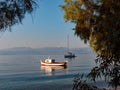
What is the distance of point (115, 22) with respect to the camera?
16.8 ft

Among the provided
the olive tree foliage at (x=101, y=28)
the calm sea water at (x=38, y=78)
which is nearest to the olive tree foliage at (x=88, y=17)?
the olive tree foliage at (x=101, y=28)

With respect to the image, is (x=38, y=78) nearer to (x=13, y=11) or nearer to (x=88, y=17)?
(x=88, y=17)

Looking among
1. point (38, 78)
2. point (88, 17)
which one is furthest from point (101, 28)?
point (38, 78)

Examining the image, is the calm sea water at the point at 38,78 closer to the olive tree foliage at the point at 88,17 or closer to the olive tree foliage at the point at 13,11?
the olive tree foliage at the point at 88,17

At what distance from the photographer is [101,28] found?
24.4 ft

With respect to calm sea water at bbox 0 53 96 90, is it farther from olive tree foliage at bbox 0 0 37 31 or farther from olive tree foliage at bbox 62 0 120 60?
olive tree foliage at bbox 0 0 37 31

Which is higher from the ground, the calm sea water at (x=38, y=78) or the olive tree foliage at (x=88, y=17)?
the olive tree foliage at (x=88, y=17)

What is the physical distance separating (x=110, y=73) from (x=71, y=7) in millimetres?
6056

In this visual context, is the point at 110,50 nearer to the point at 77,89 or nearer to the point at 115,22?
the point at 115,22

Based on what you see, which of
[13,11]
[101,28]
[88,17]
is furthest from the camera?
[88,17]

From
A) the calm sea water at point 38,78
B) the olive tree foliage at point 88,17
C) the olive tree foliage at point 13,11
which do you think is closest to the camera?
the olive tree foliage at point 13,11

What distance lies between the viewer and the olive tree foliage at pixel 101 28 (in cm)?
510

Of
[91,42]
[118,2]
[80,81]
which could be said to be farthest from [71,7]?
[80,81]

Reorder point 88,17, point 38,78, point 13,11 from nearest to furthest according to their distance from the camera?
1. point 13,11
2. point 88,17
3. point 38,78
